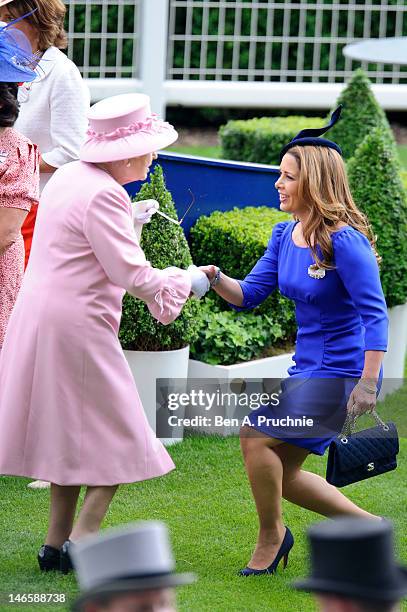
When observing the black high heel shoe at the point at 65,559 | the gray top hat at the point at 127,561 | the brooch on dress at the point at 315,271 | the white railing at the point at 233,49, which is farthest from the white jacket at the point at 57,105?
the white railing at the point at 233,49

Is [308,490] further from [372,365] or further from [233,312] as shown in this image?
[233,312]

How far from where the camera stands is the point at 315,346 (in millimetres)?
4285

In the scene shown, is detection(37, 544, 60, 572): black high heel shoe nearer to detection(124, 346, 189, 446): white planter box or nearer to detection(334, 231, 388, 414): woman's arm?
detection(334, 231, 388, 414): woman's arm

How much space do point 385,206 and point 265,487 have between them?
2.98 metres

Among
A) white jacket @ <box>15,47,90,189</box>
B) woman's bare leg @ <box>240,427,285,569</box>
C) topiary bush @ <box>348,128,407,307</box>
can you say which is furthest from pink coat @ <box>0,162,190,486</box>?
topiary bush @ <box>348,128,407,307</box>

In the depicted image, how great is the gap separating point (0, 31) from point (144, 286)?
1.35 meters

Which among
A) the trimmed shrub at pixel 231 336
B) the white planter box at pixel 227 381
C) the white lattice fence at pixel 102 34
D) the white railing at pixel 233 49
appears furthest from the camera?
the white railing at pixel 233 49

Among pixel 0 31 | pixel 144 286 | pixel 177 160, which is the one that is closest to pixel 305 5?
pixel 177 160

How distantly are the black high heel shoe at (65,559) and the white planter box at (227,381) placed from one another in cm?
200

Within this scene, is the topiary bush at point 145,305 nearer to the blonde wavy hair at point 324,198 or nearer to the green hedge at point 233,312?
the green hedge at point 233,312

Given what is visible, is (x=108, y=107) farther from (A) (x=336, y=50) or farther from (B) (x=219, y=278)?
(A) (x=336, y=50)

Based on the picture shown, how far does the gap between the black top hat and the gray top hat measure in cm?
24

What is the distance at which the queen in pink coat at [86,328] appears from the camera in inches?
156

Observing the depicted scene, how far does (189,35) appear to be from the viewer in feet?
44.4
